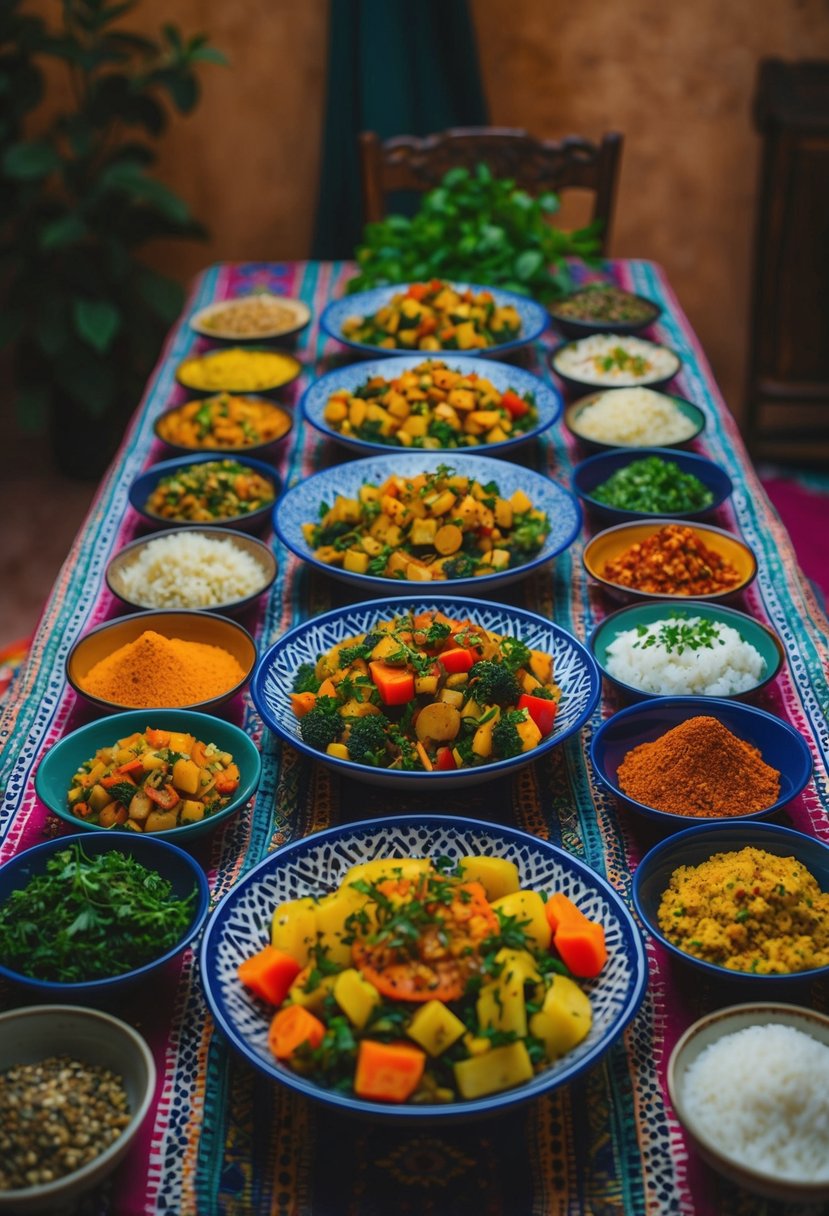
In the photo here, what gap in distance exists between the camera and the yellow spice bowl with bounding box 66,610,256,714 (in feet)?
6.90

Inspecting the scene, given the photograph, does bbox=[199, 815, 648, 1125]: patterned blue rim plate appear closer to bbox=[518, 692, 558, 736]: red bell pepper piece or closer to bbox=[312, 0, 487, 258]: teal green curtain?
bbox=[518, 692, 558, 736]: red bell pepper piece

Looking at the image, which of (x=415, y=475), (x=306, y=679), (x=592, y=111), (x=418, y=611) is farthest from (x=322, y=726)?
(x=592, y=111)

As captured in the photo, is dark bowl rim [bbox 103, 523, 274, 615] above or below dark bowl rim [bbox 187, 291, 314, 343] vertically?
below

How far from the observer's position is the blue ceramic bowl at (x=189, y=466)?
2.53 metres

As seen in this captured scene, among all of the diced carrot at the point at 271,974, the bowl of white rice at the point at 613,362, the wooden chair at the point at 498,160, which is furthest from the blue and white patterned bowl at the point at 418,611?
the wooden chair at the point at 498,160

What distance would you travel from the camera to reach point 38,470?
5.70 metres

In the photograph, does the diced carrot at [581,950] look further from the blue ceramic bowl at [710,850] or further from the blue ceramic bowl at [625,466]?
the blue ceramic bowl at [625,466]

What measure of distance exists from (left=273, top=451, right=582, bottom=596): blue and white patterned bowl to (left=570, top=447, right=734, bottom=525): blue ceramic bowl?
9cm

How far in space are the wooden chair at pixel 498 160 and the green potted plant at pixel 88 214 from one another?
1.04 metres

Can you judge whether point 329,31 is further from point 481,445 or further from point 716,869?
point 716,869

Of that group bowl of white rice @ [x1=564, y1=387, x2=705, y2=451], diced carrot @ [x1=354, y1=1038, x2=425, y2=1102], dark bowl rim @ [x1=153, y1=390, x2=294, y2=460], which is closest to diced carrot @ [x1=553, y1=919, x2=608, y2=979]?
diced carrot @ [x1=354, y1=1038, x2=425, y2=1102]

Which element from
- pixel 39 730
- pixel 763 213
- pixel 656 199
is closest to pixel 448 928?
pixel 39 730

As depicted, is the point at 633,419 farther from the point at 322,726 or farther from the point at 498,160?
the point at 498,160

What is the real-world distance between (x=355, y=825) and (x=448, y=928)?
30 cm
